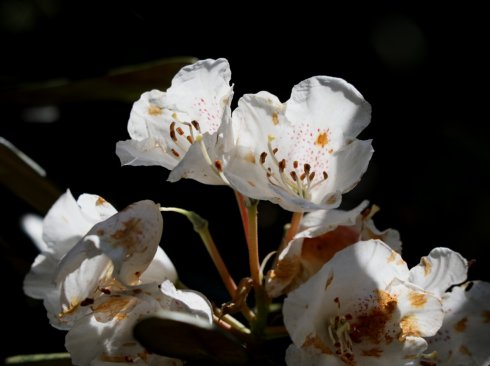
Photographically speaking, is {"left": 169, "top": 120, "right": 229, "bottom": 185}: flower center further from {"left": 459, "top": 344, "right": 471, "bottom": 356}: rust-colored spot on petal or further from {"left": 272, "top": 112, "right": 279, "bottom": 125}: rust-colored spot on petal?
{"left": 459, "top": 344, "right": 471, "bottom": 356}: rust-colored spot on petal

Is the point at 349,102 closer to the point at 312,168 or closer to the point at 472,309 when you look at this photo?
the point at 312,168

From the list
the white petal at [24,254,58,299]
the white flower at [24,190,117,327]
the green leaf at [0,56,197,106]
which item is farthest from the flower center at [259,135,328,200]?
the green leaf at [0,56,197,106]

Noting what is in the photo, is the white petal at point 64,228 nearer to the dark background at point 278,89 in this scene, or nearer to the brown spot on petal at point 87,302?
the brown spot on petal at point 87,302

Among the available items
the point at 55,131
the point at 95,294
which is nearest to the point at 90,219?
the point at 95,294

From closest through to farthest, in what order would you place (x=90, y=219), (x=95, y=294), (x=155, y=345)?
(x=155, y=345) < (x=95, y=294) < (x=90, y=219)

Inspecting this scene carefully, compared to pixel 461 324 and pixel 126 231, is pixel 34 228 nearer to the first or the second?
pixel 126 231

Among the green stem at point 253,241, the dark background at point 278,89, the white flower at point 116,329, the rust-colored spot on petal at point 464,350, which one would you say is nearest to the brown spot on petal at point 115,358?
the white flower at point 116,329

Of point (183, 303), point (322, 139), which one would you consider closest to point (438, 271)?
point (322, 139)

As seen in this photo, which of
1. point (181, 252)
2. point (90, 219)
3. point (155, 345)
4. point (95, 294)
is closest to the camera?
point (155, 345)
